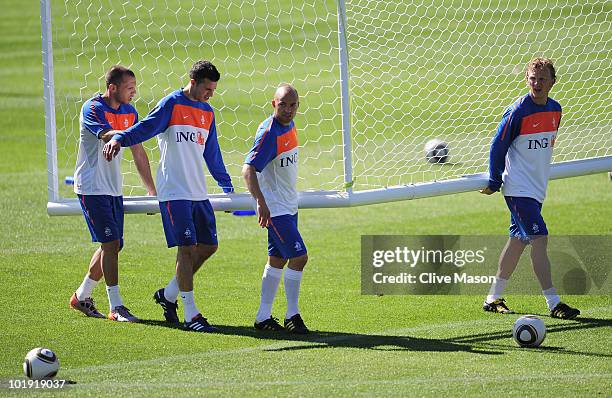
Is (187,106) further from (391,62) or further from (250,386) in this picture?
(391,62)

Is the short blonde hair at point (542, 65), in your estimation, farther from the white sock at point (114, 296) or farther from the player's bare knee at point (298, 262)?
the white sock at point (114, 296)

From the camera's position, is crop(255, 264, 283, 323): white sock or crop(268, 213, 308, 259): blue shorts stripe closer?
crop(268, 213, 308, 259): blue shorts stripe

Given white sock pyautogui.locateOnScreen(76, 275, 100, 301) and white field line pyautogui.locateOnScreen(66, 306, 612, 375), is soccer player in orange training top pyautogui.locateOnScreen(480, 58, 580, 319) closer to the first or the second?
white field line pyautogui.locateOnScreen(66, 306, 612, 375)

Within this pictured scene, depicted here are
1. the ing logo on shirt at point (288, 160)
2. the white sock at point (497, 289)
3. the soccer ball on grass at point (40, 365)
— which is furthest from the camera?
the white sock at point (497, 289)

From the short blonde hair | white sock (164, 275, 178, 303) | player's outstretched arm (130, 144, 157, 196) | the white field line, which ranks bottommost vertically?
the white field line

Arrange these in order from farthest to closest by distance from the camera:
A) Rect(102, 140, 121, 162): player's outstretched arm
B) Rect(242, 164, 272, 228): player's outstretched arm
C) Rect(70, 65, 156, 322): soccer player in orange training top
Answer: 1. Rect(70, 65, 156, 322): soccer player in orange training top
2. Rect(102, 140, 121, 162): player's outstretched arm
3. Rect(242, 164, 272, 228): player's outstretched arm

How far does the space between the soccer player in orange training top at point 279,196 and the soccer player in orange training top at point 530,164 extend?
74.9 inches

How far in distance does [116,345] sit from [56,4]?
21.1 metres

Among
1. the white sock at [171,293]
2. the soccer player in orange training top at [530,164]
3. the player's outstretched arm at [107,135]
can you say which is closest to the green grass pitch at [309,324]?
the white sock at [171,293]

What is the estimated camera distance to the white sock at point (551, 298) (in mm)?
9352

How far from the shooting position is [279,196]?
8719 millimetres

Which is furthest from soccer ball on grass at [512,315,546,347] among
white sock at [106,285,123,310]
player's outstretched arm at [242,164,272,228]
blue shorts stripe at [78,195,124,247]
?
blue shorts stripe at [78,195,124,247]

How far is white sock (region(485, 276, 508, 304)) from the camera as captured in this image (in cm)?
960

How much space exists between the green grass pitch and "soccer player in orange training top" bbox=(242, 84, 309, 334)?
32 centimetres
